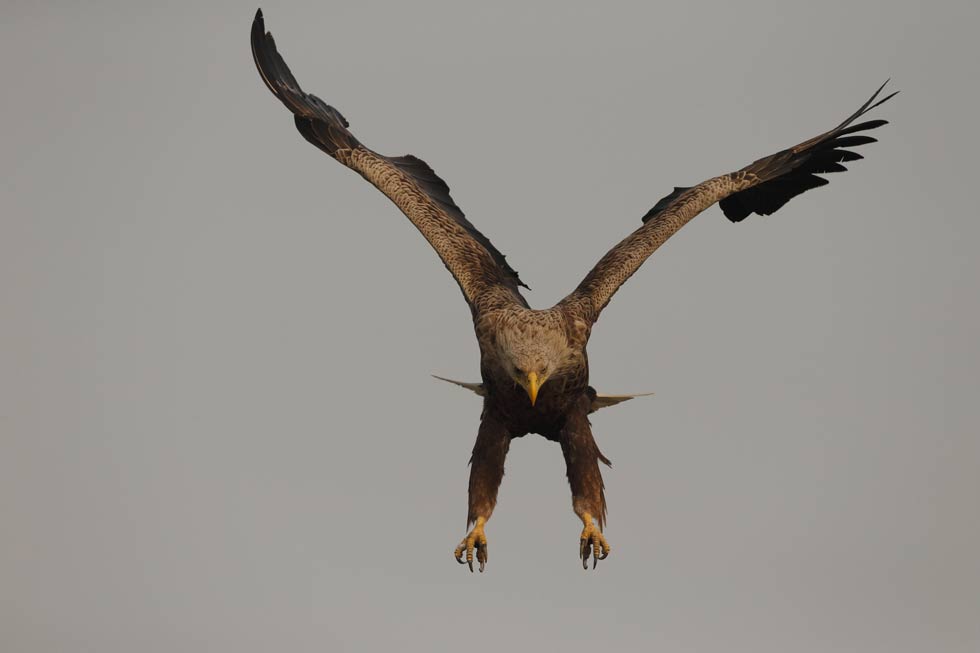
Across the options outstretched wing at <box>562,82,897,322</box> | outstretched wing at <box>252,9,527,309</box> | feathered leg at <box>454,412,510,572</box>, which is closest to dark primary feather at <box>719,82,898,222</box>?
outstretched wing at <box>562,82,897,322</box>

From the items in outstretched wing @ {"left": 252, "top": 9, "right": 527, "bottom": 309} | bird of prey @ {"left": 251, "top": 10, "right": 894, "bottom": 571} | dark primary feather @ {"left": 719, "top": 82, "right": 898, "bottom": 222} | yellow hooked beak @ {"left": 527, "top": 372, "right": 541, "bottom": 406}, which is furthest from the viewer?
dark primary feather @ {"left": 719, "top": 82, "right": 898, "bottom": 222}

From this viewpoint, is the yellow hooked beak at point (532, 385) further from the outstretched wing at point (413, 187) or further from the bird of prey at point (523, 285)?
the outstretched wing at point (413, 187)

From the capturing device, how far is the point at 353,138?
14352 mm

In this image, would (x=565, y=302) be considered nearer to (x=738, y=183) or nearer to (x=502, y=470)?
(x=502, y=470)

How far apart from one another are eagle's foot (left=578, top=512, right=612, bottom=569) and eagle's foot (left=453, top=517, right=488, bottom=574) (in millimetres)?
741

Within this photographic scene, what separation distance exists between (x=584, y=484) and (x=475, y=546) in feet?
3.13

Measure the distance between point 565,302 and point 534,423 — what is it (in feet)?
3.17

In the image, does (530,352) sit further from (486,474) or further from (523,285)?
(523,285)

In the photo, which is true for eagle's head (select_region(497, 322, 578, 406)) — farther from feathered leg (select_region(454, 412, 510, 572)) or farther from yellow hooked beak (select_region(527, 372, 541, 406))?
Answer: feathered leg (select_region(454, 412, 510, 572))

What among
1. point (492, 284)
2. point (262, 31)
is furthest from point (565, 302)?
point (262, 31)

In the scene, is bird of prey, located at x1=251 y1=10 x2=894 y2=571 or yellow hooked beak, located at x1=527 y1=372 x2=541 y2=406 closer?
yellow hooked beak, located at x1=527 y1=372 x2=541 y2=406

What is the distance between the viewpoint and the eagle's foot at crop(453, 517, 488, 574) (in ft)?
40.3

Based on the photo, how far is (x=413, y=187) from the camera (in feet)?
45.3

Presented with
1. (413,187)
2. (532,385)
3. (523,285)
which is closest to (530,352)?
(532,385)
